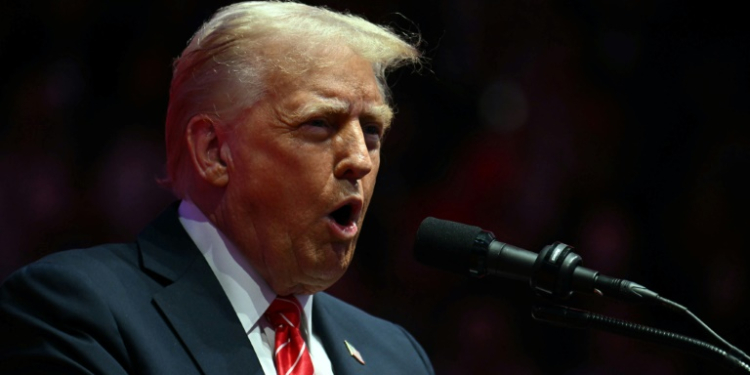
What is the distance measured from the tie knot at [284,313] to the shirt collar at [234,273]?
22 millimetres

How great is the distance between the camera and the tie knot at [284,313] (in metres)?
2.00

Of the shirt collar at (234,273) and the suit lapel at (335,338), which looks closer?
the shirt collar at (234,273)

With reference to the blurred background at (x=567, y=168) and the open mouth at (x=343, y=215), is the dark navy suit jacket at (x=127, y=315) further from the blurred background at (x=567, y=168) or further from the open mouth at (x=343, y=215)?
the blurred background at (x=567, y=168)

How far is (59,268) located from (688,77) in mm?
2579

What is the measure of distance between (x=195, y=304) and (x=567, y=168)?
2010mm

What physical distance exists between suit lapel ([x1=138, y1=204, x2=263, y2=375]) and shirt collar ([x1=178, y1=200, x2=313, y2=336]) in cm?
3

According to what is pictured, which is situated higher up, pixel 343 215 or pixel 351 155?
pixel 351 155

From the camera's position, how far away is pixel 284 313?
6.62 ft

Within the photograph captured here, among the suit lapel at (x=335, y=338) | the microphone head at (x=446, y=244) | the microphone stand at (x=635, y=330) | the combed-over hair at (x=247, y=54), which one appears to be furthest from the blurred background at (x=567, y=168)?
the microphone stand at (x=635, y=330)

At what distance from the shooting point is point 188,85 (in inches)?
81.7

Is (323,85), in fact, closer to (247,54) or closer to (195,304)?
(247,54)

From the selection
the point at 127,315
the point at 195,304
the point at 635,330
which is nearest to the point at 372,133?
the point at 195,304

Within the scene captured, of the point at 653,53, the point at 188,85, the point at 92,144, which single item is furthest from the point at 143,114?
the point at 653,53

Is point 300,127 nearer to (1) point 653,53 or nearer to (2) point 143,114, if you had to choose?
(2) point 143,114
